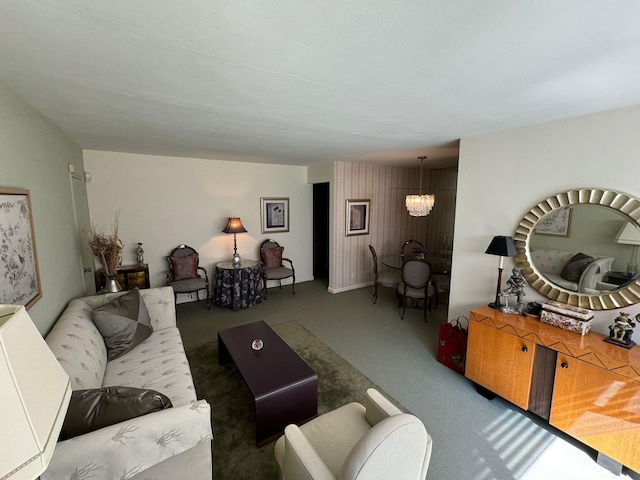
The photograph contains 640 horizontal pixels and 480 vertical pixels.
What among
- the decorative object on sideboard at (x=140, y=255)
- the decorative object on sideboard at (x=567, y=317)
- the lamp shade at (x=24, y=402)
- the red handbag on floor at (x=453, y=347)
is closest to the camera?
the lamp shade at (x=24, y=402)

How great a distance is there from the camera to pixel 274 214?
536 centimetres

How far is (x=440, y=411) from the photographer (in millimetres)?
2320

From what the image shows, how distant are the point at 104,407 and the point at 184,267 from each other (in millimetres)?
3303

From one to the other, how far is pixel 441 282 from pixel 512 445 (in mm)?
2712

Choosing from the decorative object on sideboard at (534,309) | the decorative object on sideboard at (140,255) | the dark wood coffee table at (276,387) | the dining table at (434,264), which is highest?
the decorative object on sideboard at (140,255)

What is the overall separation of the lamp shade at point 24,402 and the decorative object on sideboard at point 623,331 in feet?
Result: 9.77

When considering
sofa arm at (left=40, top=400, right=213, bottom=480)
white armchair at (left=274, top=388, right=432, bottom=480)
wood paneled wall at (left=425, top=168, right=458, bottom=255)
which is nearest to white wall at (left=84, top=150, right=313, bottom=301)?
wood paneled wall at (left=425, top=168, right=458, bottom=255)

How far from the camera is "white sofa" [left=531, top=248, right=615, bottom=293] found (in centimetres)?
215

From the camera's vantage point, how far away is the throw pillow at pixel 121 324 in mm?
2266

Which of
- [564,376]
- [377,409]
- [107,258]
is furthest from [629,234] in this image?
[107,258]

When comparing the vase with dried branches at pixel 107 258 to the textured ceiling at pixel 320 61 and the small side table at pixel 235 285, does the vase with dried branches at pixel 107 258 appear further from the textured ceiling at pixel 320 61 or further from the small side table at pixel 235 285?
the small side table at pixel 235 285

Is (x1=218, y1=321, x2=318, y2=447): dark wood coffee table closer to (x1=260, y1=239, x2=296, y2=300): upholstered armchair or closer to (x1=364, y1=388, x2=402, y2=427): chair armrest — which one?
(x1=364, y1=388, x2=402, y2=427): chair armrest

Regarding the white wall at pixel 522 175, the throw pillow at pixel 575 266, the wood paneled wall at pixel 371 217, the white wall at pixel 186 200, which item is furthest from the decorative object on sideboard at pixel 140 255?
the throw pillow at pixel 575 266

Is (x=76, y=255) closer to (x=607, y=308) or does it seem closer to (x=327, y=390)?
(x=327, y=390)
